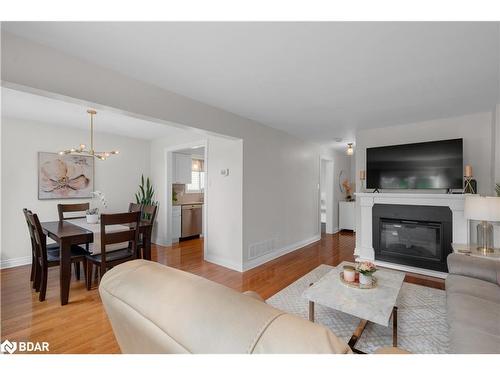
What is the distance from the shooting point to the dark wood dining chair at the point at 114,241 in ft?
8.41

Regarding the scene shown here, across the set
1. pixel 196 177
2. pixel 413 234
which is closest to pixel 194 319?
pixel 413 234

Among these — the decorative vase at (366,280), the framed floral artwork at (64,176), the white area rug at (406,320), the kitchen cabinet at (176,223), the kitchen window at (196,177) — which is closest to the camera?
the white area rug at (406,320)

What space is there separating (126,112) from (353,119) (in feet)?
10.3

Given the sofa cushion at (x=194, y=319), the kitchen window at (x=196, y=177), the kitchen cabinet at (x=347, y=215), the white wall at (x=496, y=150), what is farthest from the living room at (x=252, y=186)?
the kitchen cabinet at (x=347, y=215)

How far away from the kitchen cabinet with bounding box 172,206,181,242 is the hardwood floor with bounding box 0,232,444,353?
0.50 meters

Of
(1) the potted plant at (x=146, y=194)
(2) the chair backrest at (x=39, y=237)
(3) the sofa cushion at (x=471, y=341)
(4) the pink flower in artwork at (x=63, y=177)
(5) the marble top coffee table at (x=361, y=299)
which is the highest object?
(4) the pink flower in artwork at (x=63, y=177)

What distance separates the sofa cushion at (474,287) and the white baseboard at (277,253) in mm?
2397

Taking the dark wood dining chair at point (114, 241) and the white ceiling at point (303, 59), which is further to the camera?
the dark wood dining chair at point (114, 241)

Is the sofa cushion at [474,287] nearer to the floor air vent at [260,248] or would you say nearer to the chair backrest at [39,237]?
the floor air vent at [260,248]

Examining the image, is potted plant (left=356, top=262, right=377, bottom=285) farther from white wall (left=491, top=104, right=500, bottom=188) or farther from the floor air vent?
white wall (left=491, top=104, right=500, bottom=188)

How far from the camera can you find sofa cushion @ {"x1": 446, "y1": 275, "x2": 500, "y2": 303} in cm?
173

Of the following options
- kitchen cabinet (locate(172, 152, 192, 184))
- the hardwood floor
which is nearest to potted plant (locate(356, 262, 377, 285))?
the hardwood floor
